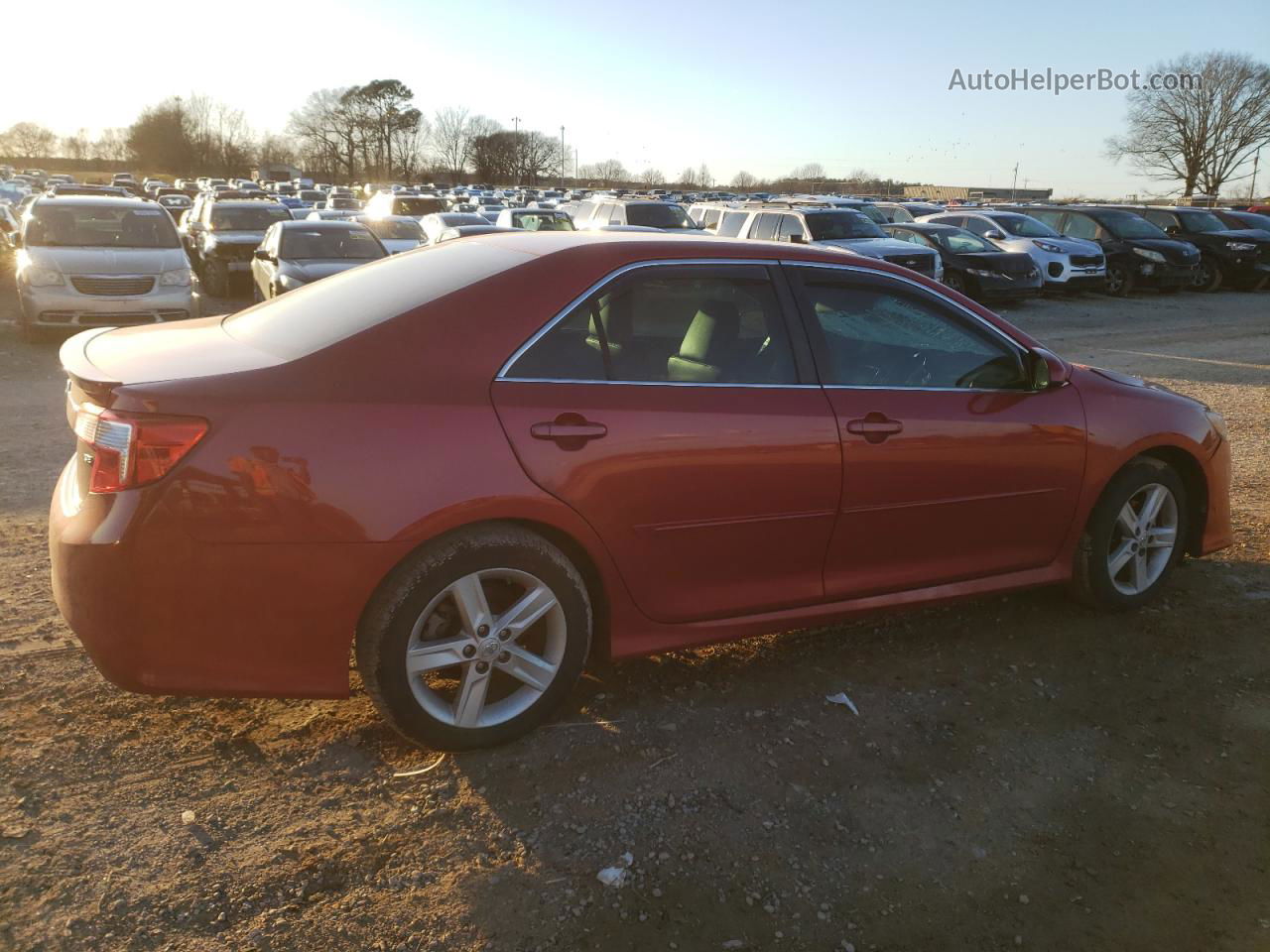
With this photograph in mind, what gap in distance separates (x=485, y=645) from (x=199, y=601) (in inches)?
33.7

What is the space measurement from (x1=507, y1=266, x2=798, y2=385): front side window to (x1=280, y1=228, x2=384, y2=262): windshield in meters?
10.7

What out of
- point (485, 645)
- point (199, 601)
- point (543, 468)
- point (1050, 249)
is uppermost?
point (1050, 249)

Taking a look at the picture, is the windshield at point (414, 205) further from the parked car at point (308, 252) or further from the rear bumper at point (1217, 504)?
the rear bumper at point (1217, 504)

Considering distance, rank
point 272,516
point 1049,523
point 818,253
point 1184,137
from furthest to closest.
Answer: point 1184,137
point 1049,523
point 818,253
point 272,516

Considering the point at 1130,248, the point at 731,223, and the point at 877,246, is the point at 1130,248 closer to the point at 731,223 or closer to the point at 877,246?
the point at 877,246

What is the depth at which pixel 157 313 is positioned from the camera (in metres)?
11.7

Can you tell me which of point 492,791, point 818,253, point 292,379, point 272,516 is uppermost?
point 818,253

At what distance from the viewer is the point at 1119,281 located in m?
21.2

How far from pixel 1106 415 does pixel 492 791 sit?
301cm

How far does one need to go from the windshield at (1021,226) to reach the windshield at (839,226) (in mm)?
4469

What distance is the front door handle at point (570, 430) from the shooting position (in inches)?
122

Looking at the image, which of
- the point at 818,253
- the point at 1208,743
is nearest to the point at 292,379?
the point at 818,253

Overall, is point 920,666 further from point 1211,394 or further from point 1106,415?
point 1211,394

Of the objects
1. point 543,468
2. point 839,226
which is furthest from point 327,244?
point 543,468
